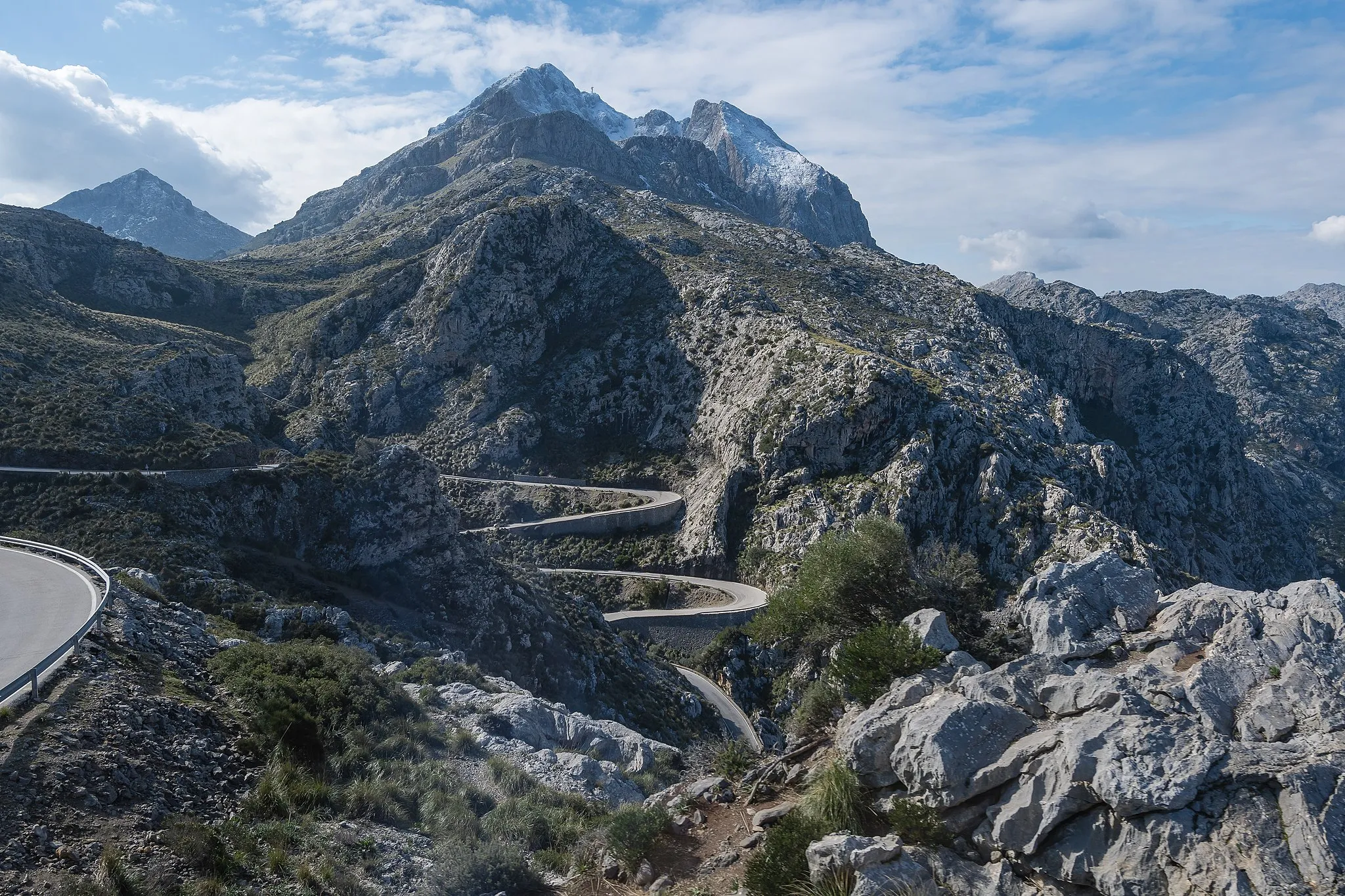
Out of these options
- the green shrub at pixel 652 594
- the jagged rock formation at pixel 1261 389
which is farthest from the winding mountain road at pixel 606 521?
the jagged rock formation at pixel 1261 389

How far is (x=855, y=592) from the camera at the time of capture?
16.9 m

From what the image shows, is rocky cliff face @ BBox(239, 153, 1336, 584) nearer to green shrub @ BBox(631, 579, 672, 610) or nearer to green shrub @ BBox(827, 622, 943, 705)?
green shrub @ BBox(631, 579, 672, 610)

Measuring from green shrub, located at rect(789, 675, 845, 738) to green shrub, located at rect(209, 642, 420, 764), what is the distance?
29.9ft

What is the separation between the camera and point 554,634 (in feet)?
113

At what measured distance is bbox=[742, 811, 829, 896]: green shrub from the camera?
8.93 meters

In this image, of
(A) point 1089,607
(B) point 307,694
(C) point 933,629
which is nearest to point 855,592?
(C) point 933,629

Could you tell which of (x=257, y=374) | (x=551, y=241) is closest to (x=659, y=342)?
(x=551, y=241)

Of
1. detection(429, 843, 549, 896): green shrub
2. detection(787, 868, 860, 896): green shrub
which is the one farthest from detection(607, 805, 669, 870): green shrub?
detection(787, 868, 860, 896): green shrub

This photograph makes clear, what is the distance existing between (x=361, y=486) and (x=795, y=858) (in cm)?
3561

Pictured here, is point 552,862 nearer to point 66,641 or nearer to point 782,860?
point 782,860

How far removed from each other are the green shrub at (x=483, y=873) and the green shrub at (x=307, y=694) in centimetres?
497

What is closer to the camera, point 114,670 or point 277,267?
point 114,670

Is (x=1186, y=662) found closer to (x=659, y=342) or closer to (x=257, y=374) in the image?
(x=659, y=342)

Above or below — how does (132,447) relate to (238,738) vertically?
above
